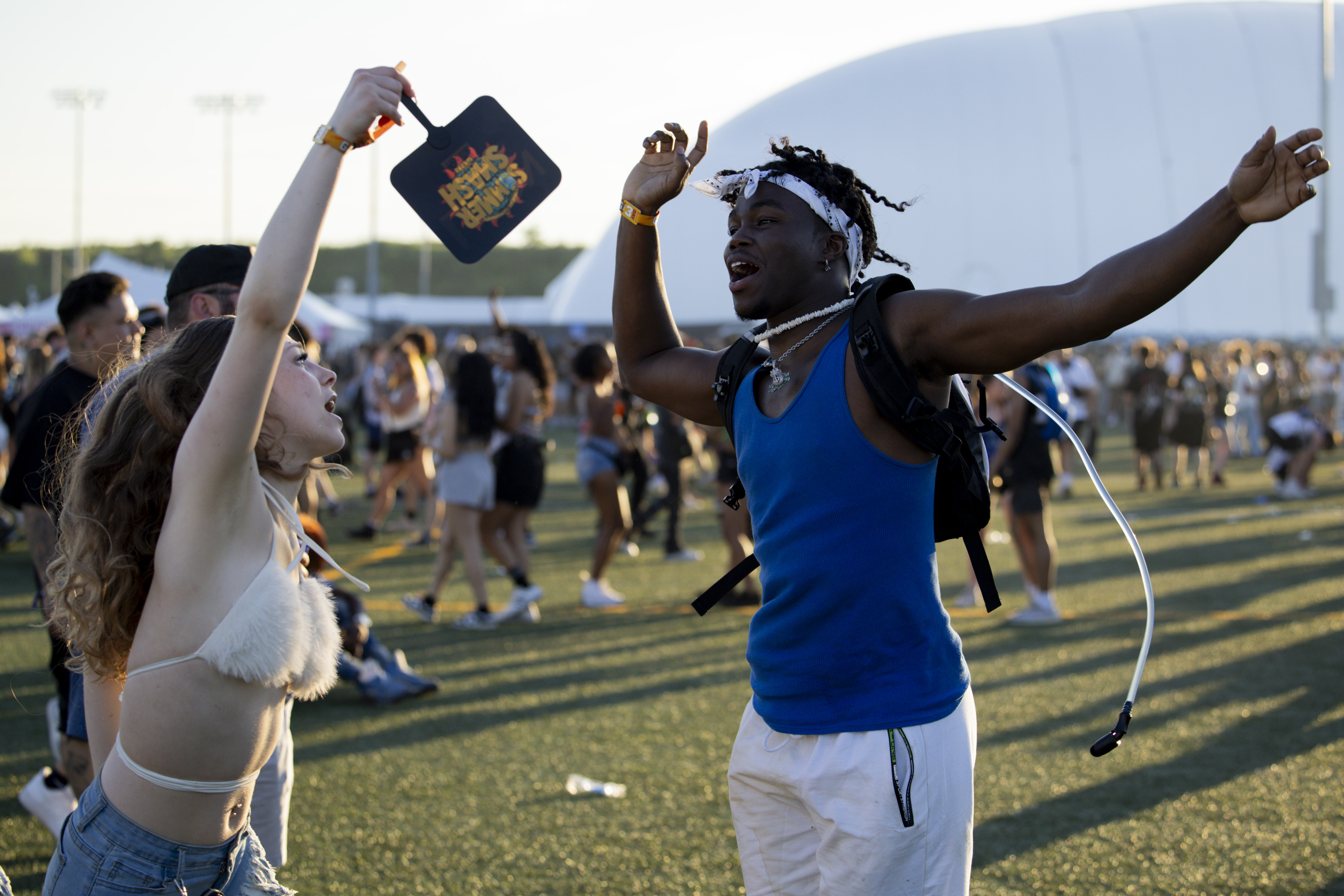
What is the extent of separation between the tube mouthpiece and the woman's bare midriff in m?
1.61

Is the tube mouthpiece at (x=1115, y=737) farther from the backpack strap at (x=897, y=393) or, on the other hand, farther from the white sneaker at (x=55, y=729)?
the white sneaker at (x=55, y=729)

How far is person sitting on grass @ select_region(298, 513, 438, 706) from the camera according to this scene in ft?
19.1

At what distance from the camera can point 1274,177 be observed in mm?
1781

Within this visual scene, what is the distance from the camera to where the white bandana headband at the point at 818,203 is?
2.37 metres

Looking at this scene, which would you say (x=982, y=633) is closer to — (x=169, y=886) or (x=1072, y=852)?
(x=1072, y=852)

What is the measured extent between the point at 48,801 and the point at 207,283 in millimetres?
2171

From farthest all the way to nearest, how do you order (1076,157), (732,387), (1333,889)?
(1076,157), (1333,889), (732,387)

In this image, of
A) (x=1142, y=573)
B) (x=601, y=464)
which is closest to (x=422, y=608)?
(x=601, y=464)

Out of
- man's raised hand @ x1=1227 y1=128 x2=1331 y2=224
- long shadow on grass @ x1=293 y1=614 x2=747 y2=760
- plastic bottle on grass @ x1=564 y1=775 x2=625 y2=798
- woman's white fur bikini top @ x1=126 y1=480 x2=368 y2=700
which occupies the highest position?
man's raised hand @ x1=1227 y1=128 x2=1331 y2=224

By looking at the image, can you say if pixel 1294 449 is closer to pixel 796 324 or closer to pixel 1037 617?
pixel 1037 617

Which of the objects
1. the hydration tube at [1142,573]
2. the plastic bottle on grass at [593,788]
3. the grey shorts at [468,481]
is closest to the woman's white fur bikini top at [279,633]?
the hydration tube at [1142,573]

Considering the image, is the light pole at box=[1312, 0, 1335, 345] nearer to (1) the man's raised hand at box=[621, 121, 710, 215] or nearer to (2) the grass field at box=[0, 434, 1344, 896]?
(2) the grass field at box=[0, 434, 1344, 896]

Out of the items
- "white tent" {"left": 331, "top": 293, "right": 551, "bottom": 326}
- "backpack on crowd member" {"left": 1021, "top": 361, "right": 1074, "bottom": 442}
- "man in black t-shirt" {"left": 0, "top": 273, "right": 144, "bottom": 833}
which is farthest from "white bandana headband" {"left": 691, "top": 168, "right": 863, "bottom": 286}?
"white tent" {"left": 331, "top": 293, "right": 551, "bottom": 326}

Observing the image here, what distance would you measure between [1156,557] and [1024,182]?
35361 mm
